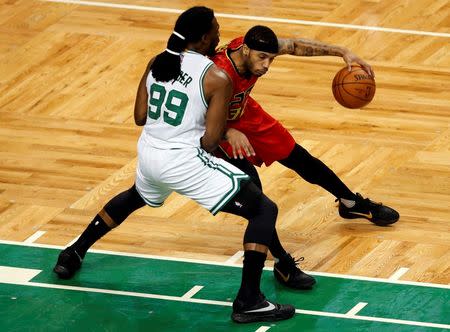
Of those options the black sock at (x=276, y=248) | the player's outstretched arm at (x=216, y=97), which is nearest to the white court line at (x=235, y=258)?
the black sock at (x=276, y=248)

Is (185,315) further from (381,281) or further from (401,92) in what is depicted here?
(401,92)

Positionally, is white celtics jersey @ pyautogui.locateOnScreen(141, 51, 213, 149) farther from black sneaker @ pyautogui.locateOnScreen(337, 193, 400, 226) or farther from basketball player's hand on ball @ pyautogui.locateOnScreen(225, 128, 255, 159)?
black sneaker @ pyautogui.locateOnScreen(337, 193, 400, 226)

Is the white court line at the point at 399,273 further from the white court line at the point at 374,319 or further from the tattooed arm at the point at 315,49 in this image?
the tattooed arm at the point at 315,49

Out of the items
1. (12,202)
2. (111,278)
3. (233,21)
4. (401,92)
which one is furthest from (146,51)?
(111,278)

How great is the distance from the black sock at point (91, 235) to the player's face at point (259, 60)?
133 centimetres

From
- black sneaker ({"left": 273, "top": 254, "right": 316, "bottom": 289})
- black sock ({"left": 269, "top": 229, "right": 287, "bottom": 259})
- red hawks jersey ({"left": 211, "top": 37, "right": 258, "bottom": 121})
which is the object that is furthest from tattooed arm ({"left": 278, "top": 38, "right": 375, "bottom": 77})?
black sneaker ({"left": 273, "top": 254, "right": 316, "bottom": 289})

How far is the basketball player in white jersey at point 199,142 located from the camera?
7.54 m

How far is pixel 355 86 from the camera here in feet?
29.1

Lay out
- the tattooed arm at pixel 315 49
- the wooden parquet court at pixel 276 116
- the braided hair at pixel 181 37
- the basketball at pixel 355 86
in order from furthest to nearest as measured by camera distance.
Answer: the wooden parquet court at pixel 276 116, the basketball at pixel 355 86, the tattooed arm at pixel 315 49, the braided hair at pixel 181 37

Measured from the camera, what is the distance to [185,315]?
795 cm

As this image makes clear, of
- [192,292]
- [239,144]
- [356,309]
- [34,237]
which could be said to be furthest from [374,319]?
[34,237]

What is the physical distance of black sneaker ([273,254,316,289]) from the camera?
8.27 m

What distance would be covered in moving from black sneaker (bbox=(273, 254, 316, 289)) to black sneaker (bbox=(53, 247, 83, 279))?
1202 mm

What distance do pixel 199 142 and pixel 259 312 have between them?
1009 millimetres
